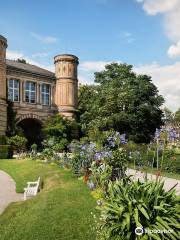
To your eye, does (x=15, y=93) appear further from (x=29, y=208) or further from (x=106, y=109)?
(x=29, y=208)

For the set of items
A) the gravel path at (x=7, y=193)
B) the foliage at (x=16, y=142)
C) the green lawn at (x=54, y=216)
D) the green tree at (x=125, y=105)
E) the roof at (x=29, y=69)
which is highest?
the roof at (x=29, y=69)

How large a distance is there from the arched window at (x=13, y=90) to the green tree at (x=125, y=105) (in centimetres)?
760

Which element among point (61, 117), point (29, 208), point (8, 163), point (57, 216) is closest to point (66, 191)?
point (29, 208)

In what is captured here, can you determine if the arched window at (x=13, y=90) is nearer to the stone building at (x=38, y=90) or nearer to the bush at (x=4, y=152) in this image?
the stone building at (x=38, y=90)

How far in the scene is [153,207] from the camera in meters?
6.77

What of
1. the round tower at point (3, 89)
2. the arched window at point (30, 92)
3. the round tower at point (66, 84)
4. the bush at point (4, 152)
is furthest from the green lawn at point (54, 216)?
the round tower at point (66, 84)

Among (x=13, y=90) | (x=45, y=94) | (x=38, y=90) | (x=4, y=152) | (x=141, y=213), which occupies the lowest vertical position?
(x=4, y=152)

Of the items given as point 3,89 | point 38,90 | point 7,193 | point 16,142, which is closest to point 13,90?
point 3,89

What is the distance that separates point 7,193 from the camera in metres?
15.3

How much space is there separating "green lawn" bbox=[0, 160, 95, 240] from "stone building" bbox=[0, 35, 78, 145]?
89.5 ft

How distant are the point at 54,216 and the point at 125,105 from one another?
3050 cm

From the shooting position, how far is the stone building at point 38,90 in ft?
133

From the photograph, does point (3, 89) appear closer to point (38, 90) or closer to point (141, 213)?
point (38, 90)

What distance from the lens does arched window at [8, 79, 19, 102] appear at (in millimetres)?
40500
